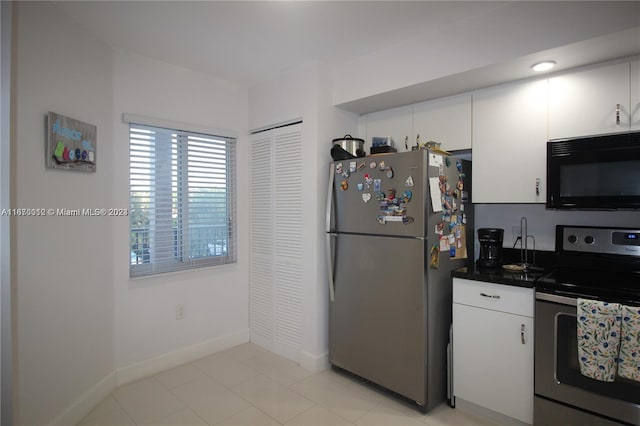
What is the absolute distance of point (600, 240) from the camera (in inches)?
81.1

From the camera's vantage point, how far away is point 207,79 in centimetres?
299

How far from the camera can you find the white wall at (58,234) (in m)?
1.74

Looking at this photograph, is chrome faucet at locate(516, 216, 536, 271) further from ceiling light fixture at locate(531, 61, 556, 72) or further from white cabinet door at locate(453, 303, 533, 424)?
ceiling light fixture at locate(531, 61, 556, 72)

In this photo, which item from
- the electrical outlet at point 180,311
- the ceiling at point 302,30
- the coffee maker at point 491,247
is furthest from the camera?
the electrical outlet at point 180,311

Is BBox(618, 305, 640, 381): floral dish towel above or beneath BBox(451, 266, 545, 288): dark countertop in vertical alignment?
beneath

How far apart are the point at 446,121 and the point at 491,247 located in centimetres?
96

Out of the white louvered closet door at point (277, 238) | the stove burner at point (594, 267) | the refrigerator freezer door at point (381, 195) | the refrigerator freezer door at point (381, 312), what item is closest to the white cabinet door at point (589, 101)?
the stove burner at point (594, 267)

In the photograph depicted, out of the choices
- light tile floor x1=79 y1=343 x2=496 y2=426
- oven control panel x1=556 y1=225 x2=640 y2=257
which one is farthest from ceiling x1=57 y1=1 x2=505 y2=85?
light tile floor x1=79 y1=343 x2=496 y2=426

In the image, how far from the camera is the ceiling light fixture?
6.38ft

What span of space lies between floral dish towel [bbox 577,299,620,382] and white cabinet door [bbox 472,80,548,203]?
28.1 inches

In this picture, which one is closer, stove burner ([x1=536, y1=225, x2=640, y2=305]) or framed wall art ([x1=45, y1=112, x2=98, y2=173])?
stove burner ([x1=536, y1=225, x2=640, y2=305])

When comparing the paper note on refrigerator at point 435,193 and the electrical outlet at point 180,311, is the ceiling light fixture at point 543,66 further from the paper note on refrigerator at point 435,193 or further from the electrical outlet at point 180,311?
the electrical outlet at point 180,311

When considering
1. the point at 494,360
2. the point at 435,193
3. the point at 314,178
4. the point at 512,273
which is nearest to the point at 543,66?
the point at 435,193

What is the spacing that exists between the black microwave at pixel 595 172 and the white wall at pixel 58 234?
2905mm
